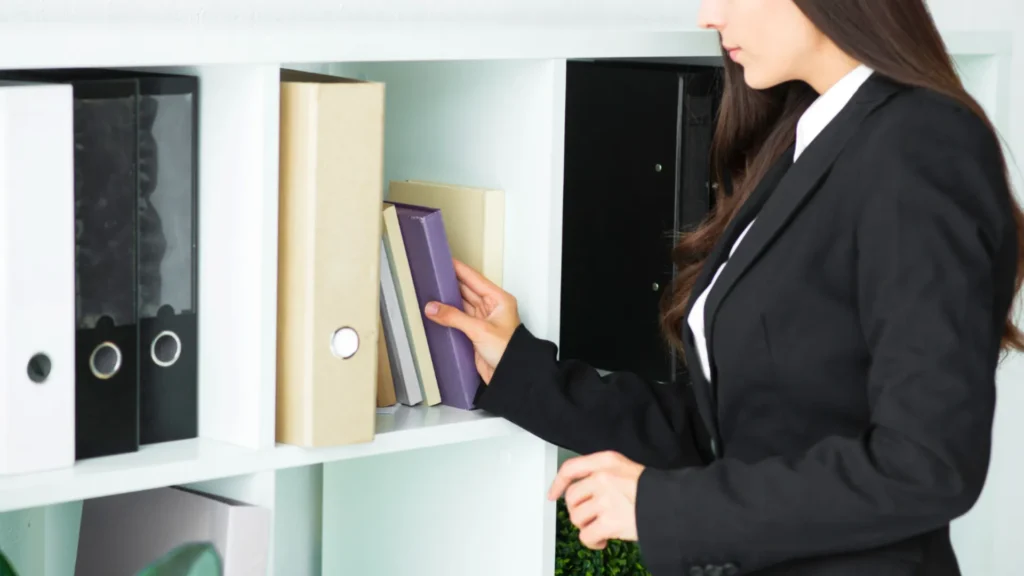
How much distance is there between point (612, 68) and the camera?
150 cm

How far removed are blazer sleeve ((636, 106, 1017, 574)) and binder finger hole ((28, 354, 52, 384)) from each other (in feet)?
1.63

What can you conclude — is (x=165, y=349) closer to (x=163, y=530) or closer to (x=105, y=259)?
(x=105, y=259)

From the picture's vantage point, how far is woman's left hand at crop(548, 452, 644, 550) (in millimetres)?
1121

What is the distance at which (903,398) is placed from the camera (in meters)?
1.00

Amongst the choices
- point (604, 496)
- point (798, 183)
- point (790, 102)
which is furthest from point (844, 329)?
point (790, 102)

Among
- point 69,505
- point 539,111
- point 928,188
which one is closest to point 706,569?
point 928,188

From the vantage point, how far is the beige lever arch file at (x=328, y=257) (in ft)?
3.59

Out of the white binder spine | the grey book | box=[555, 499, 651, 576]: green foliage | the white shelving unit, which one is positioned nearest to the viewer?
the white binder spine

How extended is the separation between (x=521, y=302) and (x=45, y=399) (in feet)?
1.67

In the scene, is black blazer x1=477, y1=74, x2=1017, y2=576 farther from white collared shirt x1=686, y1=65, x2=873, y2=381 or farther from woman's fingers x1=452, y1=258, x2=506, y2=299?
woman's fingers x1=452, y1=258, x2=506, y2=299

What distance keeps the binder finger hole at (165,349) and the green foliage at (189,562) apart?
168 millimetres

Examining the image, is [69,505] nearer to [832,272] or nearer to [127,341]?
[127,341]

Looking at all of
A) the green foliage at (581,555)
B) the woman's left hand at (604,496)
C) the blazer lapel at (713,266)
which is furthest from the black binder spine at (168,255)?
the green foliage at (581,555)

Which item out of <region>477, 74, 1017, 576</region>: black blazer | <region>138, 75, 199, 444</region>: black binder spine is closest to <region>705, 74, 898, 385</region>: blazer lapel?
<region>477, 74, 1017, 576</region>: black blazer
